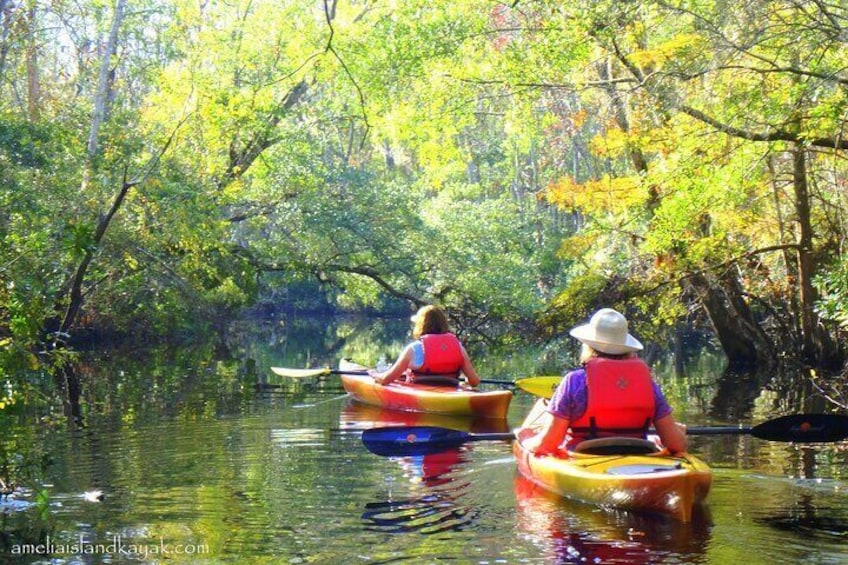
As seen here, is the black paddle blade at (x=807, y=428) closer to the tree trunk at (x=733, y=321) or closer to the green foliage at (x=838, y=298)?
the green foliage at (x=838, y=298)

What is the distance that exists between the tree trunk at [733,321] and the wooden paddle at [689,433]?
30.8 ft

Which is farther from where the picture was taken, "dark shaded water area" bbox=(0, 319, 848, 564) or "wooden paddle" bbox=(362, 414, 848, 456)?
"wooden paddle" bbox=(362, 414, 848, 456)

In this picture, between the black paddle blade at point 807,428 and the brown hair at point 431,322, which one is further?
the brown hair at point 431,322

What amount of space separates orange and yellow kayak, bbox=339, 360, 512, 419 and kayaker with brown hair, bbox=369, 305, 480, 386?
0.39 ft

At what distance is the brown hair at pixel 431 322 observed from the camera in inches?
488

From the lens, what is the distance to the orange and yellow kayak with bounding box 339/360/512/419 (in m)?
12.0

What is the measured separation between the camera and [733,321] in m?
19.7

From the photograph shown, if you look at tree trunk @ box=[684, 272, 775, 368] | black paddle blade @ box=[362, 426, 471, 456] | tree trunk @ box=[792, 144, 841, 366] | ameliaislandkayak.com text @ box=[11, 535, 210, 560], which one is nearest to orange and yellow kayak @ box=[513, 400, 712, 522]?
black paddle blade @ box=[362, 426, 471, 456]

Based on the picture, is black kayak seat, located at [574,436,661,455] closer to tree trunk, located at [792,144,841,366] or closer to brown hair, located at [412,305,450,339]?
brown hair, located at [412,305,450,339]

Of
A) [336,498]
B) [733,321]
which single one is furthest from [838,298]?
[733,321]

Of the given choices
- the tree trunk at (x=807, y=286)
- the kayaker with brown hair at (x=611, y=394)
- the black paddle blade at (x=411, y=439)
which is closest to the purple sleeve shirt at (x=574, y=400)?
the kayaker with brown hair at (x=611, y=394)

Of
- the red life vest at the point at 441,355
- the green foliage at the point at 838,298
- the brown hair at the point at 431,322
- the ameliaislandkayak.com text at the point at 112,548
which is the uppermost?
the green foliage at the point at 838,298

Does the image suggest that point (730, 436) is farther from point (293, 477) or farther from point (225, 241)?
point (225, 241)

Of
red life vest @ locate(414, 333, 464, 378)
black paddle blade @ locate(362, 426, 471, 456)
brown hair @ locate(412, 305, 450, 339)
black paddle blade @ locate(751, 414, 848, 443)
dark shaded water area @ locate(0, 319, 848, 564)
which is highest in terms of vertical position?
brown hair @ locate(412, 305, 450, 339)
